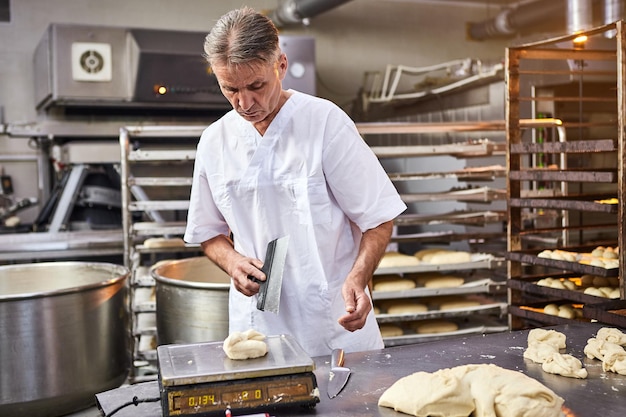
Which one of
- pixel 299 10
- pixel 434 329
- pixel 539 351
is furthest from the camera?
pixel 299 10

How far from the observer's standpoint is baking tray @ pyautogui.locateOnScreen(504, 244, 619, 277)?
7.68ft

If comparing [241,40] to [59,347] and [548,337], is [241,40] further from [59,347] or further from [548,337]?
[59,347]

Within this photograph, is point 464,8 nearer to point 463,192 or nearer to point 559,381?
point 463,192

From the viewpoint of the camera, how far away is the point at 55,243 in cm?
402

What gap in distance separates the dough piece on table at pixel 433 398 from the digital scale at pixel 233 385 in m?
0.15

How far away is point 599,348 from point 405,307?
5.92 feet

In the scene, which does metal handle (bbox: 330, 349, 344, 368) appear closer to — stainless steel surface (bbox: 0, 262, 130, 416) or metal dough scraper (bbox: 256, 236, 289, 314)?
metal dough scraper (bbox: 256, 236, 289, 314)

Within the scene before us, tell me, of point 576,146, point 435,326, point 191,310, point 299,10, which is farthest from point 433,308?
point 299,10

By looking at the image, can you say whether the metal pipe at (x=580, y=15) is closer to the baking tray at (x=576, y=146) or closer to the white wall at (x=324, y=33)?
the baking tray at (x=576, y=146)

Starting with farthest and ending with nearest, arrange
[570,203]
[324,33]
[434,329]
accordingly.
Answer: [324,33] → [434,329] → [570,203]

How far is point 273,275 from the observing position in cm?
172

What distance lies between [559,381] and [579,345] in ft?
1.00

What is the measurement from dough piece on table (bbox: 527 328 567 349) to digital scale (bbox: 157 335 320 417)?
67cm

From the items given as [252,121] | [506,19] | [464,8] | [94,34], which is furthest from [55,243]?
[464,8]
